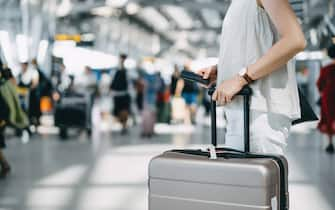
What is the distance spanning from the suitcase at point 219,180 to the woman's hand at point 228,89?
3 centimetres

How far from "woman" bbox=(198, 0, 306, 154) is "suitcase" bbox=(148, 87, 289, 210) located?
6cm

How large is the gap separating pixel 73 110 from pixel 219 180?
37.8 feet

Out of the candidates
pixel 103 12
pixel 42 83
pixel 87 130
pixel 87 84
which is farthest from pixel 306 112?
pixel 103 12

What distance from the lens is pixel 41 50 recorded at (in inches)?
959

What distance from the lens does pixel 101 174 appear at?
7328 millimetres

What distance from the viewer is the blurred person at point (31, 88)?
14.2 m

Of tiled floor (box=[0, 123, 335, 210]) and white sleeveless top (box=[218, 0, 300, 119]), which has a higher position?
white sleeveless top (box=[218, 0, 300, 119])

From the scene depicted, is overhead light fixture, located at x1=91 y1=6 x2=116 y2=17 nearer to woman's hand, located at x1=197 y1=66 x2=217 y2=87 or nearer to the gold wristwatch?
woman's hand, located at x1=197 y1=66 x2=217 y2=87

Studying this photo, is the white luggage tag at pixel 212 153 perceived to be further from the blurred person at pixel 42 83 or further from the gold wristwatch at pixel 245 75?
the blurred person at pixel 42 83

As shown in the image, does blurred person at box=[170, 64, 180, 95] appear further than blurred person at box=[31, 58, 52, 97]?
Yes

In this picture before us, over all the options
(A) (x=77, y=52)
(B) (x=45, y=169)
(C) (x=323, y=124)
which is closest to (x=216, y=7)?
(A) (x=77, y=52)

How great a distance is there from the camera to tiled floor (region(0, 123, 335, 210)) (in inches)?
216

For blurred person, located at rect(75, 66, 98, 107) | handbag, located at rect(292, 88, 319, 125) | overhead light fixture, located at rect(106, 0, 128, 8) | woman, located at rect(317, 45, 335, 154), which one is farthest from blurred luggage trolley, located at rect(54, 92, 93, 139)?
overhead light fixture, located at rect(106, 0, 128, 8)

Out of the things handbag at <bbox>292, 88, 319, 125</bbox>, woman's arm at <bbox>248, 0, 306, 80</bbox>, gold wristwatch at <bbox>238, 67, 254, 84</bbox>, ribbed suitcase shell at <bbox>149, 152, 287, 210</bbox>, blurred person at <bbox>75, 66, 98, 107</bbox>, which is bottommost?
ribbed suitcase shell at <bbox>149, 152, 287, 210</bbox>
